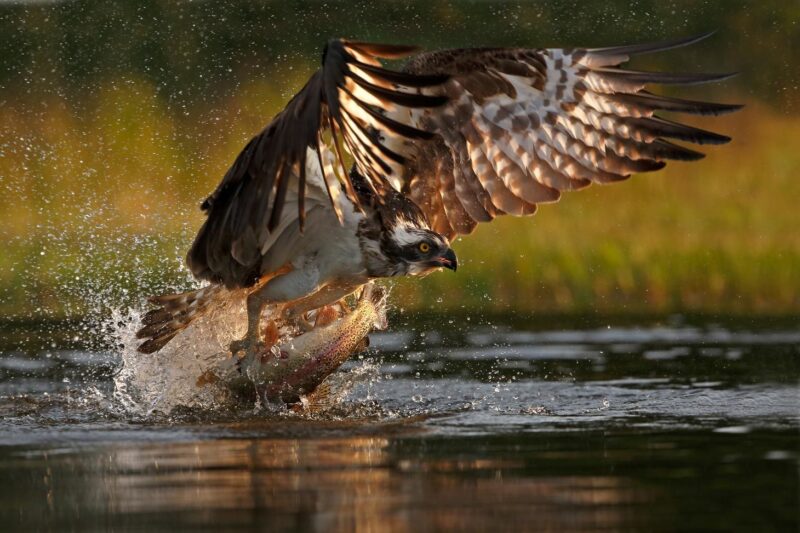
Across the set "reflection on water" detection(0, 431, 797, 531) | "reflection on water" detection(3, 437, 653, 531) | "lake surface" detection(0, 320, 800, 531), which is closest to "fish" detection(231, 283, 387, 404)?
"lake surface" detection(0, 320, 800, 531)

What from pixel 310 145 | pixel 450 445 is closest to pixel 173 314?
pixel 310 145

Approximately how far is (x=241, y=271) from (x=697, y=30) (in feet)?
34.4

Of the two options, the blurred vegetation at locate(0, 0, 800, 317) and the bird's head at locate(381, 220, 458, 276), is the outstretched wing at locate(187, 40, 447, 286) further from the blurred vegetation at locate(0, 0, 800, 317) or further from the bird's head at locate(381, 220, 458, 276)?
the blurred vegetation at locate(0, 0, 800, 317)

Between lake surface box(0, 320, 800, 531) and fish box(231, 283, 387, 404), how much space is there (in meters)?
0.17

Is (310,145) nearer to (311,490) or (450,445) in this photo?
(450,445)

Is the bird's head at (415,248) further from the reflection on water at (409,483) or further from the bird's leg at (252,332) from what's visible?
the reflection on water at (409,483)

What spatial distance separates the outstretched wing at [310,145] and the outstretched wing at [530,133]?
74 cm

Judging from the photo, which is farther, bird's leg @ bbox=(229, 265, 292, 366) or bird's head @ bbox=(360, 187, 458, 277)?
bird's leg @ bbox=(229, 265, 292, 366)

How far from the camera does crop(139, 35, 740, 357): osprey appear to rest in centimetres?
706

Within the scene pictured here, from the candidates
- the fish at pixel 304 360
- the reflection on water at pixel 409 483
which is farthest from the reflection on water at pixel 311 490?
the fish at pixel 304 360

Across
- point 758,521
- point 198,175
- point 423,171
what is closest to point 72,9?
point 198,175

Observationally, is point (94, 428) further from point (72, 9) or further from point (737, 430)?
point (72, 9)

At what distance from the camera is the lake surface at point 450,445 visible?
17.3ft

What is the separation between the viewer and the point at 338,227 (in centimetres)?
783
